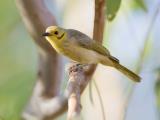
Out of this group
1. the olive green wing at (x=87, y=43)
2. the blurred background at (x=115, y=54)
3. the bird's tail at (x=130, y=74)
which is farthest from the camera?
the blurred background at (x=115, y=54)

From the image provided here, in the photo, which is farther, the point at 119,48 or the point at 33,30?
the point at 119,48

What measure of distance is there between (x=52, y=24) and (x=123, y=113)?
42 cm

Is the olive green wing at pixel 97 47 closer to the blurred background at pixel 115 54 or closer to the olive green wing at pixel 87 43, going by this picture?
the olive green wing at pixel 87 43

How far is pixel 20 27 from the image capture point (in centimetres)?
248

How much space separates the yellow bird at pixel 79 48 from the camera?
5.51 ft

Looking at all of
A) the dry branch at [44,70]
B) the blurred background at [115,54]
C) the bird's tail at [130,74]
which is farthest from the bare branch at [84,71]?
the blurred background at [115,54]

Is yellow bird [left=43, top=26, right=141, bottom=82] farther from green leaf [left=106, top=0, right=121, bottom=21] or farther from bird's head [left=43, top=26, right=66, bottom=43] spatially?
green leaf [left=106, top=0, right=121, bottom=21]

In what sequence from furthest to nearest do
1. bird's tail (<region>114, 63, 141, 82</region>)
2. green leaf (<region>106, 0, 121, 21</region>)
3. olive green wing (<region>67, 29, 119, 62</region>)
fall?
bird's tail (<region>114, 63, 141, 82</region>)
olive green wing (<region>67, 29, 119, 62</region>)
green leaf (<region>106, 0, 121, 21</region>)

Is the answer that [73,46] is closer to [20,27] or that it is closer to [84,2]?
[84,2]

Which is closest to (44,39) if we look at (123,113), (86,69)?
(86,69)

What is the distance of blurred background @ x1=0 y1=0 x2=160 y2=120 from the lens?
1944mm

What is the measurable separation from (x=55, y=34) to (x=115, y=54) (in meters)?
0.59

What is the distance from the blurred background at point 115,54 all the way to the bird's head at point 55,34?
30 centimetres

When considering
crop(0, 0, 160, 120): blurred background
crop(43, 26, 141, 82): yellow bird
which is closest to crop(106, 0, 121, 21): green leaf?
crop(43, 26, 141, 82): yellow bird
